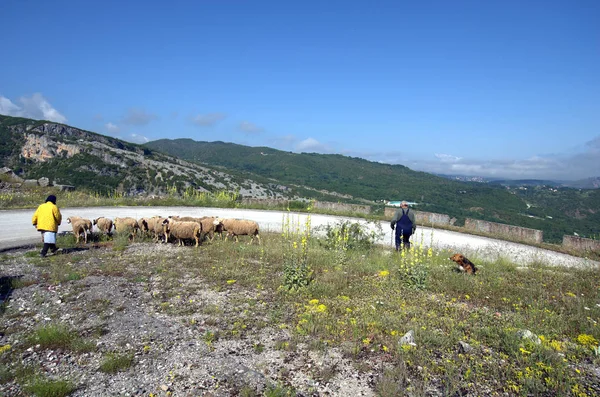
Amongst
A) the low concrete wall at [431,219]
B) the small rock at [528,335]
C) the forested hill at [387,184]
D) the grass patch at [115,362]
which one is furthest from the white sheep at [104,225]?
the forested hill at [387,184]

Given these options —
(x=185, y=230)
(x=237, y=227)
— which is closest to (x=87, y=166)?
(x=185, y=230)

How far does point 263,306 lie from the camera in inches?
288

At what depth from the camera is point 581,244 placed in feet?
53.1

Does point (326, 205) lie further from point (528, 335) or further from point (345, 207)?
point (528, 335)

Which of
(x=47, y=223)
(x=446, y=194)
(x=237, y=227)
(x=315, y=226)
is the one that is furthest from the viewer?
(x=446, y=194)

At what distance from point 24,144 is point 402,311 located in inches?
3593

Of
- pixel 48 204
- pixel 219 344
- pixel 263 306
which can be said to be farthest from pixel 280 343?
pixel 48 204

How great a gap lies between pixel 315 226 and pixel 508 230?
1089 cm

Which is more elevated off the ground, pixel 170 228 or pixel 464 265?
pixel 170 228

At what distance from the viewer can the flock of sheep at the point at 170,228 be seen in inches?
498

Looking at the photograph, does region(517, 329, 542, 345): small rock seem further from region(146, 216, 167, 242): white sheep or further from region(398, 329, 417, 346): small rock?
region(146, 216, 167, 242): white sheep

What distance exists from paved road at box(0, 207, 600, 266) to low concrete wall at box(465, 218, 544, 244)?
1.76 metres

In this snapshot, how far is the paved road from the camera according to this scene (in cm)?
1287

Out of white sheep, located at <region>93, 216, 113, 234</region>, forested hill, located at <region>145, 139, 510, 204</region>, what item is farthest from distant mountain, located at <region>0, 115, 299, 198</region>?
forested hill, located at <region>145, 139, 510, 204</region>
